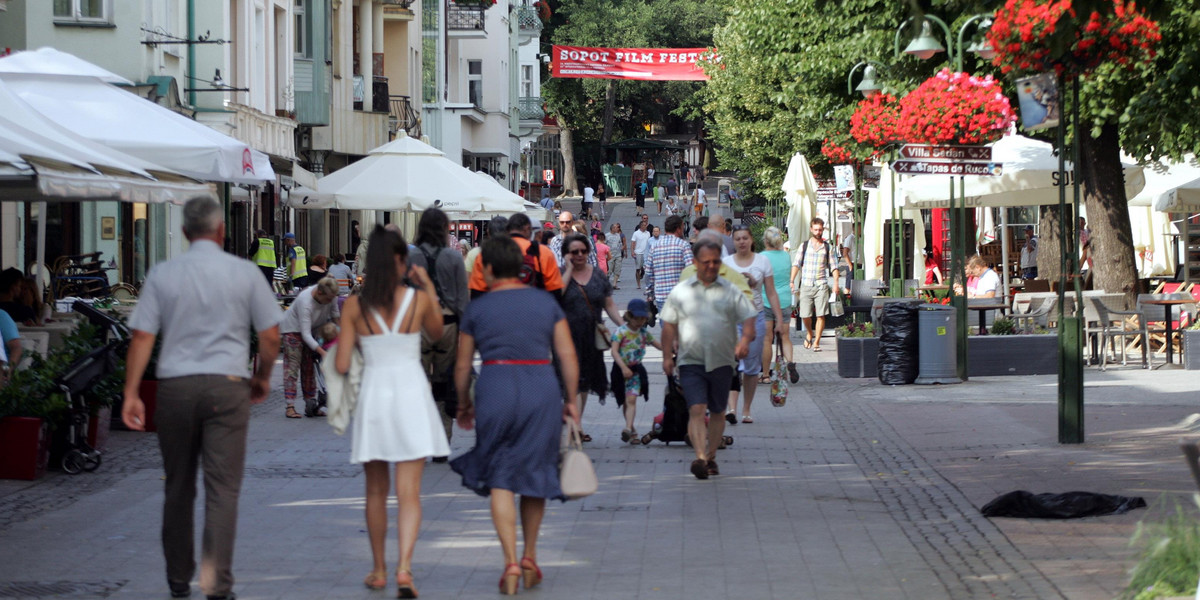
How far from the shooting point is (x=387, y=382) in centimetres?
707

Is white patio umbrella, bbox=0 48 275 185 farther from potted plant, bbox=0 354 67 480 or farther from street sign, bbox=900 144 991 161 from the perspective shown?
street sign, bbox=900 144 991 161

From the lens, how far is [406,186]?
2095cm

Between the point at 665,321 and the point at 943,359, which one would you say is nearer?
the point at 665,321

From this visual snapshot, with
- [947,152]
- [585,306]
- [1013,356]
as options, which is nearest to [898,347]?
[1013,356]

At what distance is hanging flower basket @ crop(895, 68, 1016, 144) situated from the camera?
1741cm

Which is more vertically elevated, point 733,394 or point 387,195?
point 387,195

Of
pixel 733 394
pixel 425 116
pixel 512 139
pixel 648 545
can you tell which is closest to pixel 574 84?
pixel 512 139

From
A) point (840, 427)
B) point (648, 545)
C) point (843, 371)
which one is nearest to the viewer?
point (648, 545)

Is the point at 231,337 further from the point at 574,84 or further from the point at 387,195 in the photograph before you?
the point at 574,84

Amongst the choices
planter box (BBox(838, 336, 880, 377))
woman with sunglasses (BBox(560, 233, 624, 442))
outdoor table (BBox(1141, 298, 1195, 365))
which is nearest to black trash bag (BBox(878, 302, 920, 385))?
planter box (BBox(838, 336, 880, 377))

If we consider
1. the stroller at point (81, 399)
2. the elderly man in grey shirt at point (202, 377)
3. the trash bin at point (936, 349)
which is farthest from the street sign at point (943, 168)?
the elderly man in grey shirt at point (202, 377)

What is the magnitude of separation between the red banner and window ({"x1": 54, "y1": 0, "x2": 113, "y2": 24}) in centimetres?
3559

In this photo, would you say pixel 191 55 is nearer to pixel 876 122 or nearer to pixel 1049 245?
pixel 876 122

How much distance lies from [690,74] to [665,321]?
50.8m
